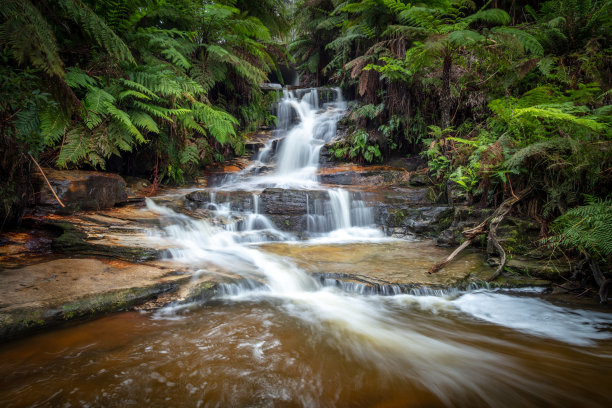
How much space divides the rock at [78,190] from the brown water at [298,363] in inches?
101

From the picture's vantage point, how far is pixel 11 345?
73.4 inches

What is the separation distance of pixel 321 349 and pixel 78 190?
4.21 meters

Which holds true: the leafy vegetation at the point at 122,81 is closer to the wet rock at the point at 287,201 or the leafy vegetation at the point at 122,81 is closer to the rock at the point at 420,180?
the wet rock at the point at 287,201

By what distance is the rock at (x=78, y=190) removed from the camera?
3.71 meters

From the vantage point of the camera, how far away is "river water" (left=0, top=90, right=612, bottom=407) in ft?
5.14

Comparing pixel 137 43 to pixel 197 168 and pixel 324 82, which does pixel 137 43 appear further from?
pixel 324 82

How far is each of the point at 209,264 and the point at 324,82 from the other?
506 inches

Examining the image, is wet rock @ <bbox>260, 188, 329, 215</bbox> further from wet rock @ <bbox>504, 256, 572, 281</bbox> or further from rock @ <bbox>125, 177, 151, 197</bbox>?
wet rock @ <bbox>504, 256, 572, 281</bbox>

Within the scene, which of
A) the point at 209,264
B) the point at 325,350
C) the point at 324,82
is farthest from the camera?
the point at 324,82

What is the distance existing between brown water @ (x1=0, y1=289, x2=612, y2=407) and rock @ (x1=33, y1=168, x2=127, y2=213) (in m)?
2.57

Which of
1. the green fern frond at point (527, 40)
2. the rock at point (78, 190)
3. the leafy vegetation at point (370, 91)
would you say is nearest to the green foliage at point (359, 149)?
the leafy vegetation at point (370, 91)

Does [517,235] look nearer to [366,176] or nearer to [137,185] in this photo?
[366,176]

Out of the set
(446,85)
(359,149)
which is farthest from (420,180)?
(359,149)

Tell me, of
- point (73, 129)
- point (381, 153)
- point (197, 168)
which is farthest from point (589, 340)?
point (197, 168)
